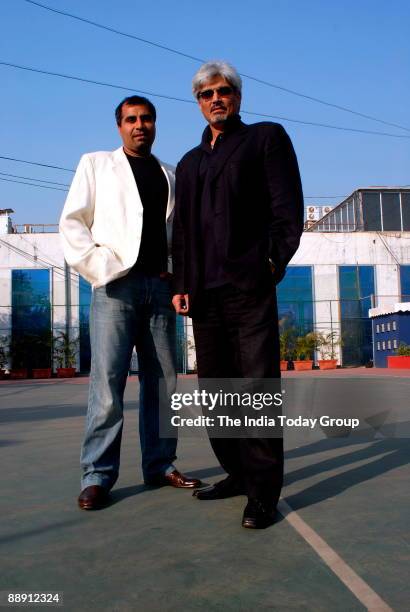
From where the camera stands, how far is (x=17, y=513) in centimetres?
253

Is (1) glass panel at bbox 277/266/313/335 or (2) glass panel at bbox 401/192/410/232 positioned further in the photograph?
(2) glass panel at bbox 401/192/410/232

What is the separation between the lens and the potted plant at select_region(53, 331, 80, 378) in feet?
92.3

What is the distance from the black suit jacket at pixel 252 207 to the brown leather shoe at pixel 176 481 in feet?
2.66

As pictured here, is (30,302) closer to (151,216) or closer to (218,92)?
(151,216)

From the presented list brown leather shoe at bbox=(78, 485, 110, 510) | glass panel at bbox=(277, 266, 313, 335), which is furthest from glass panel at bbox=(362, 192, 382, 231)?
brown leather shoe at bbox=(78, 485, 110, 510)

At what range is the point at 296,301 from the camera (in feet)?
99.2

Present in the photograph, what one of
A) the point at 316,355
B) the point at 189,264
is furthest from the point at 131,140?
the point at 316,355

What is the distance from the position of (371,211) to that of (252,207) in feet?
107

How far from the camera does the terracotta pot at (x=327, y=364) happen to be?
28.1 m

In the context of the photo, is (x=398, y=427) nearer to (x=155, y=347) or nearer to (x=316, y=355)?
(x=155, y=347)

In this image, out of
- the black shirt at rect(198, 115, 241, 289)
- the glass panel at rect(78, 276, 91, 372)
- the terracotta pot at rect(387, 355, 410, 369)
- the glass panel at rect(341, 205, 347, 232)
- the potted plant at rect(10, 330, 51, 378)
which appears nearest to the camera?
the black shirt at rect(198, 115, 241, 289)

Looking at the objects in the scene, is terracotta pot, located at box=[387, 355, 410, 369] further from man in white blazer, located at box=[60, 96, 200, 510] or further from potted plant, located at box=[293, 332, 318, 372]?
man in white blazer, located at box=[60, 96, 200, 510]

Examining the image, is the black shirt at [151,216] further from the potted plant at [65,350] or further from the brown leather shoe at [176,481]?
the potted plant at [65,350]

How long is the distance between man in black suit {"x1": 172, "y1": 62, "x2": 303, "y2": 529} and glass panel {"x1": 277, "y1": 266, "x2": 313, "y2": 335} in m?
27.2
